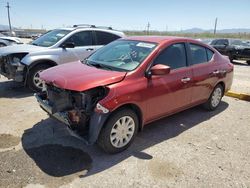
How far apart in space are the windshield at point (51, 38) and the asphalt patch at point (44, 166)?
421cm

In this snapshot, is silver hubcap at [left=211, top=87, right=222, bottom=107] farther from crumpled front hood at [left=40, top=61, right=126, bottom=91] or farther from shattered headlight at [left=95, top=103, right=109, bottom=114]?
shattered headlight at [left=95, top=103, right=109, bottom=114]

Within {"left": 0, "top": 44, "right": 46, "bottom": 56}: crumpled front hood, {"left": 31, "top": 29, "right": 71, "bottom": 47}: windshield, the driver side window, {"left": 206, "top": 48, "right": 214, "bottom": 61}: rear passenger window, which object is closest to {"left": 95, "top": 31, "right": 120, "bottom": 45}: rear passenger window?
the driver side window

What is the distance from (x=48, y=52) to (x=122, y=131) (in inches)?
163

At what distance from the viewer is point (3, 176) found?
11.5 ft

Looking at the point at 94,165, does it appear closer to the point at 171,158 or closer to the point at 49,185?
the point at 49,185

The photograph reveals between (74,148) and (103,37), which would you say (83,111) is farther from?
(103,37)

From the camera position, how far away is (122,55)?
4887 millimetres

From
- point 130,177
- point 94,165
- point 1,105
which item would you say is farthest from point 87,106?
point 1,105

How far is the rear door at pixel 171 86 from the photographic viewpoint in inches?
177

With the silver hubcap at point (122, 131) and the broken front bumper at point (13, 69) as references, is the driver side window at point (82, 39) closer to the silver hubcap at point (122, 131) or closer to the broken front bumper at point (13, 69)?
the broken front bumper at point (13, 69)

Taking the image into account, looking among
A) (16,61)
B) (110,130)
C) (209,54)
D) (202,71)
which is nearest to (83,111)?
(110,130)

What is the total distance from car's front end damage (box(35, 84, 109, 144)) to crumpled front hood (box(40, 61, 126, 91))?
97mm

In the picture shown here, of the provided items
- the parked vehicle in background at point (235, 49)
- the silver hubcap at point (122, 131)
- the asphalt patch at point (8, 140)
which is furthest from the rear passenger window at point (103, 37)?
the parked vehicle in background at point (235, 49)

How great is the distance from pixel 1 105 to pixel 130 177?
3999mm
